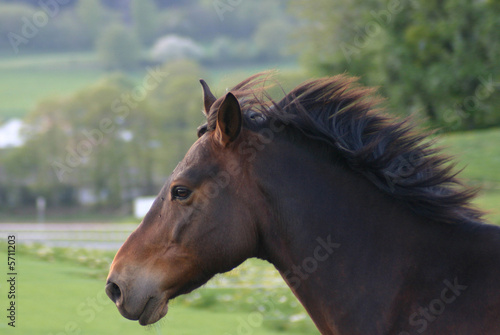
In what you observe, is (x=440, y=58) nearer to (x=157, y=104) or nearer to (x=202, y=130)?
(x=202, y=130)

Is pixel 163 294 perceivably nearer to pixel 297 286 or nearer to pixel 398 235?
pixel 297 286

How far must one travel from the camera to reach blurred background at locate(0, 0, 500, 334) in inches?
248

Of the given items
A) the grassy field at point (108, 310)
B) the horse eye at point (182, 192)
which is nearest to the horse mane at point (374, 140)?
the horse eye at point (182, 192)

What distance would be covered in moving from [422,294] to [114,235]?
17655 mm

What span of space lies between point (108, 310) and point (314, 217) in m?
3.58

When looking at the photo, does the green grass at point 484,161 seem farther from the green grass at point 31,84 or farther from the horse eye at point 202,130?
the green grass at point 31,84

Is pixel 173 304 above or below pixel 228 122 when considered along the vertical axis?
below

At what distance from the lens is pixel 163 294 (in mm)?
2730

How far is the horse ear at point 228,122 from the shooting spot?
2722mm

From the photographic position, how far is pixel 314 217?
2.71 m

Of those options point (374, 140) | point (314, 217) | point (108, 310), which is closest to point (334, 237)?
point (314, 217)

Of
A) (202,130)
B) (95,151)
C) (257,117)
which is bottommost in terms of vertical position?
(95,151)

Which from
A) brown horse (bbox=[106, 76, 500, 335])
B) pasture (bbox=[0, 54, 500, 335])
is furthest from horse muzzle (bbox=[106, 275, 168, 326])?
pasture (bbox=[0, 54, 500, 335])

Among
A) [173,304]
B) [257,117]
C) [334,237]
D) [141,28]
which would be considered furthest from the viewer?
[141,28]
